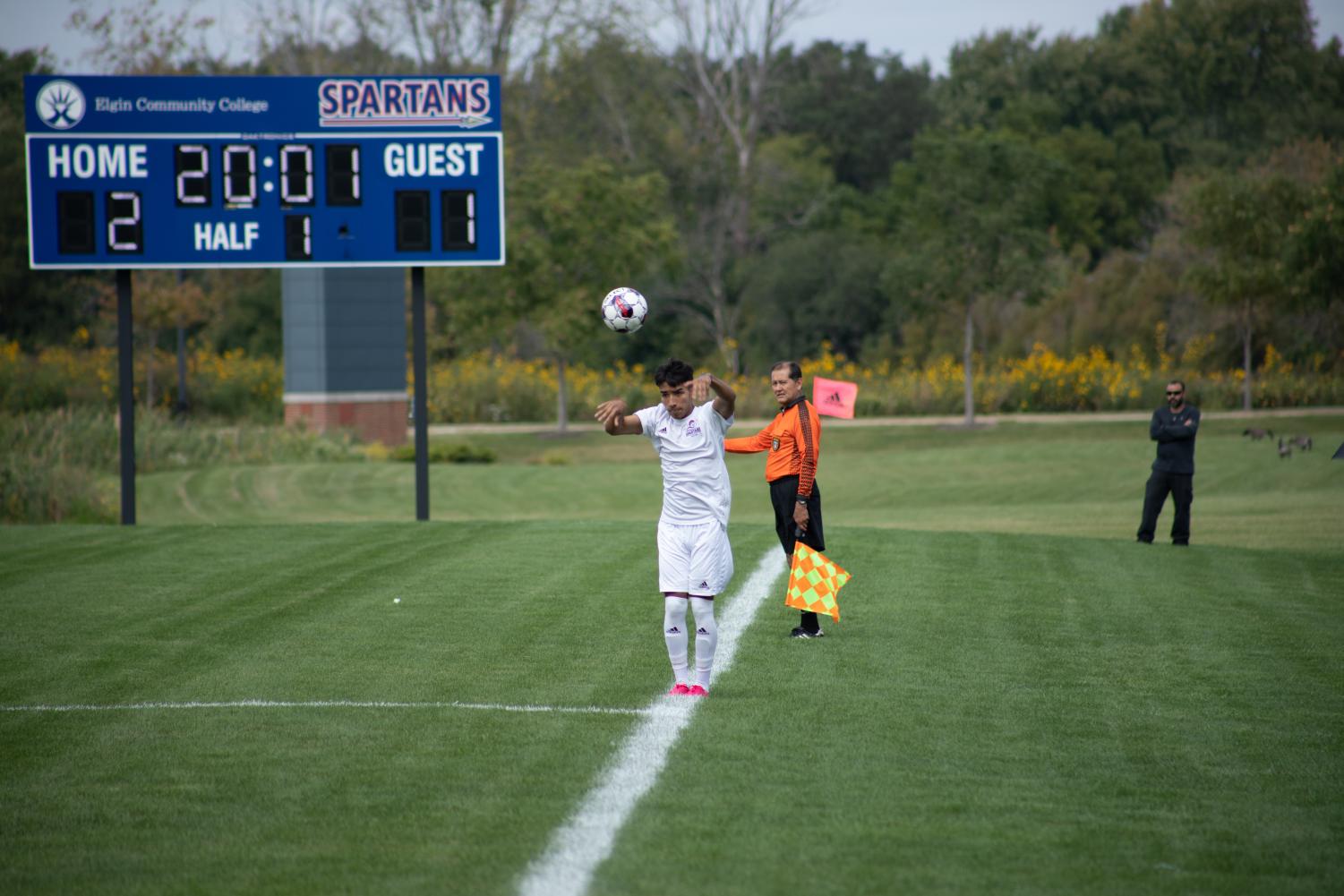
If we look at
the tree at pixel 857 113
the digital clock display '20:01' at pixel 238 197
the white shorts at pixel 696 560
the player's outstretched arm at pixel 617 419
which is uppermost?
the tree at pixel 857 113

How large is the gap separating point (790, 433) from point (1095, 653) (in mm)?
2450

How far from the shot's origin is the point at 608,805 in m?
6.07

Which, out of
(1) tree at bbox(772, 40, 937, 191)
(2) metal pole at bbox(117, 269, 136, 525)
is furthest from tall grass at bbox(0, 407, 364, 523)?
(1) tree at bbox(772, 40, 937, 191)

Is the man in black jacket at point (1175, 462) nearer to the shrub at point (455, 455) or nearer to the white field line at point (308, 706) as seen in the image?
the white field line at point (308, 706)

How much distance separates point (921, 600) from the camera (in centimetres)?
1170

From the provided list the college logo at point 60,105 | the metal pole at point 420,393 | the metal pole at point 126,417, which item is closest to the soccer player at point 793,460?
the metal pole at point 420,393

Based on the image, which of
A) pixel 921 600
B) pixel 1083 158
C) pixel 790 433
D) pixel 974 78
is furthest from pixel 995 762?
pixel 974 78

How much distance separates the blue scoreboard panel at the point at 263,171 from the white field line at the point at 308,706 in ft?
31.8

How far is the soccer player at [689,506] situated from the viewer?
800 cm

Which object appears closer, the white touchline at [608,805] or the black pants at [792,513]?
the white touchline at [608,805]

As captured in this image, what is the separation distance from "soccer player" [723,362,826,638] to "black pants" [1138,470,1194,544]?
708cm

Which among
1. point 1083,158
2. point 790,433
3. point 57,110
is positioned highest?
point 1083,158

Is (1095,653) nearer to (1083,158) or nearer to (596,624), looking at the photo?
(596,624)

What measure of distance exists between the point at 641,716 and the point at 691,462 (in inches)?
55.0
